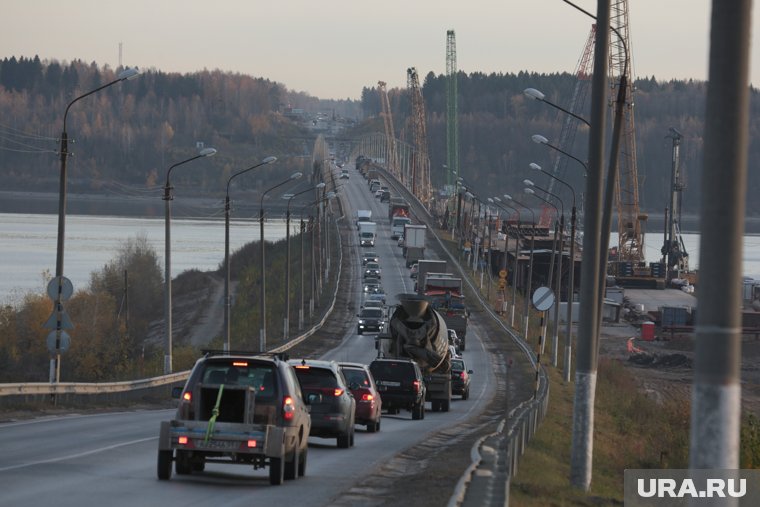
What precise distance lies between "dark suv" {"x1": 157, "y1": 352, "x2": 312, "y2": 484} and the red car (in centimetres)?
1114

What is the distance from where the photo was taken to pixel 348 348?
3036 inches

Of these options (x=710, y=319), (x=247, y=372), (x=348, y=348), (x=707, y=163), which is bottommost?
(x=348, y=348)

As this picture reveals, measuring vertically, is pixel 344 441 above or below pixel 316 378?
below

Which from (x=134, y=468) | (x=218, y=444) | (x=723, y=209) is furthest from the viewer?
(x=134, y=468)

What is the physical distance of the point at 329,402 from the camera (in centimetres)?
2319

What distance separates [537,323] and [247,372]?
3116 inches

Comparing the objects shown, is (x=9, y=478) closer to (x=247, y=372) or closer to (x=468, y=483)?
(x=247, y=372)

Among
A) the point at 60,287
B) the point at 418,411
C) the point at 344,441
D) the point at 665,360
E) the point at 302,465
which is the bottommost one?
the point at 665,360

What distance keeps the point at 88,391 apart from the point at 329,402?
13.2 m

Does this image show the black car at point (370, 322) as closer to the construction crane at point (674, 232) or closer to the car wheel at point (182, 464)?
the car wheel at point (182, 464)

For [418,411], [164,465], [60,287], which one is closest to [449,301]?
[418,411]

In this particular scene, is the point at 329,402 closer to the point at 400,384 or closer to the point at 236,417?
the point at 236,417

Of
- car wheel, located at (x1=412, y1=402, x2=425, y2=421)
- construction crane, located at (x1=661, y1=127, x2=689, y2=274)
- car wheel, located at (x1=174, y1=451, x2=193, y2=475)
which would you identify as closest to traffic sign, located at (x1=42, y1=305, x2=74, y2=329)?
car wheel, located at (x1=412, y1=402, x2=425, y2=421)

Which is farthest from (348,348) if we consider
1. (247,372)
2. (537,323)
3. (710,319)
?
(710,319)
